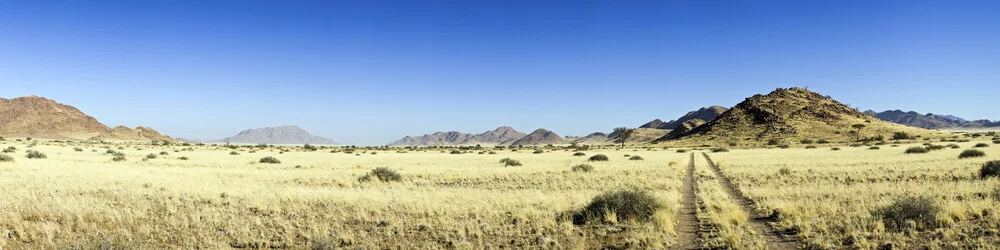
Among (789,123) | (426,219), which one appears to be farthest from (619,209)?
(789,123)

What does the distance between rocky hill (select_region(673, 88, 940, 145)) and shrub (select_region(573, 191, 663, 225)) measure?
10050 centimetres

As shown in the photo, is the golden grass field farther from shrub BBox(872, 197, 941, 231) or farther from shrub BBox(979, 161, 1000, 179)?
shrub BBox(979, 161, 1000, 179)

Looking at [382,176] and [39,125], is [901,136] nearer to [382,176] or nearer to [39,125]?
[382,176]

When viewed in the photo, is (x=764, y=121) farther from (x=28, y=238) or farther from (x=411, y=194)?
(x=28, y=238)

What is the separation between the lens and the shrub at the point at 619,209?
12.3m

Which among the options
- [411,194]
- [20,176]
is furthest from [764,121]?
[20,176]

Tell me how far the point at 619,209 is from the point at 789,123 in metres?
127

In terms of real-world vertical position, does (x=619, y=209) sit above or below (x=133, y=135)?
below

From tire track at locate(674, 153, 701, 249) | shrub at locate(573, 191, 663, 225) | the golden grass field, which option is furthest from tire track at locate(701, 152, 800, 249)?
shrub at locate(573, 191, 663, 225)

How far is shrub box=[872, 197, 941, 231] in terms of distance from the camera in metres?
9.91

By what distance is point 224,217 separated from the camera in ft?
42.6

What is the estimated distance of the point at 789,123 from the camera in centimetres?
12006

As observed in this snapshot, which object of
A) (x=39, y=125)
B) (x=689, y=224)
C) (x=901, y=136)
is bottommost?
(x=689, y=224)

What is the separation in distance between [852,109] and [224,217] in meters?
171
